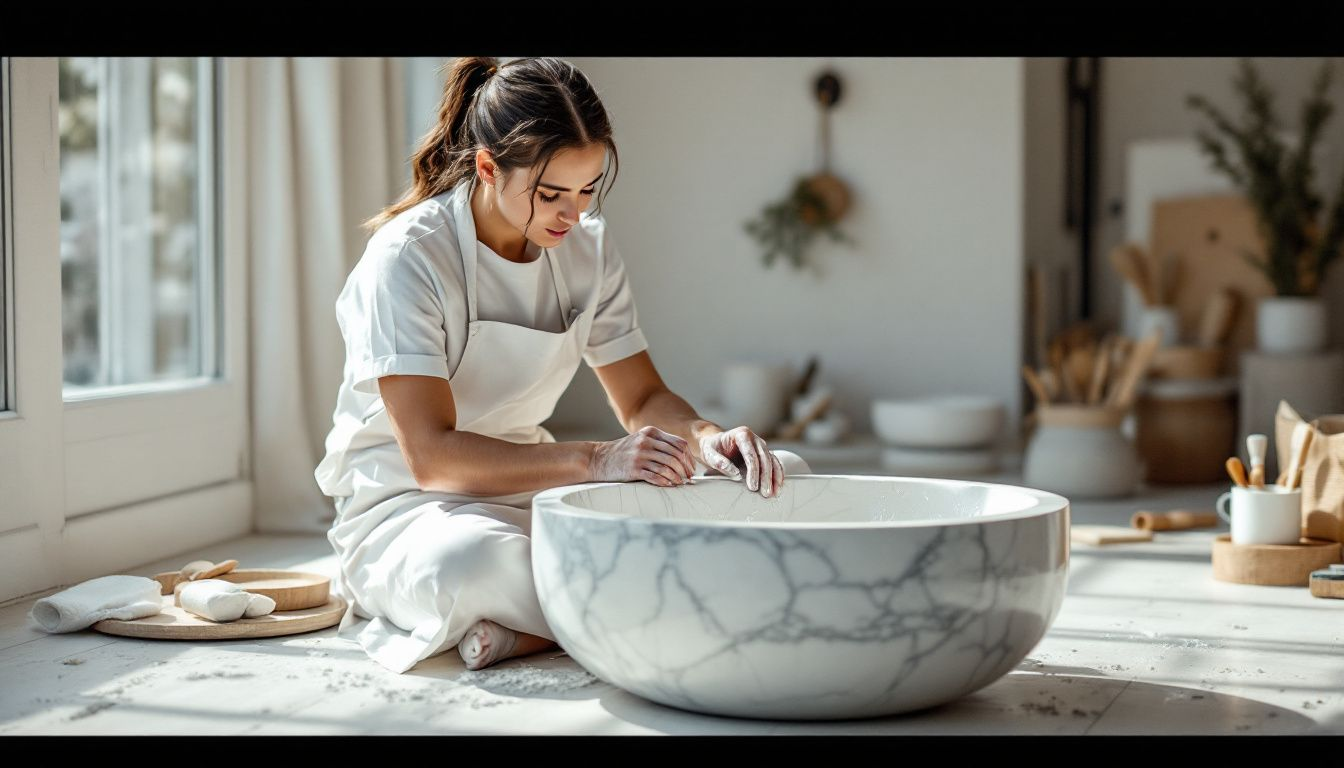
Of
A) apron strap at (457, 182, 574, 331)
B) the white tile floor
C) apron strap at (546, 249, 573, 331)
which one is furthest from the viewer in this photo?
apron strap at (546, 249, 573, 331)

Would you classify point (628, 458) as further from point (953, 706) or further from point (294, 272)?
point (294, 272)

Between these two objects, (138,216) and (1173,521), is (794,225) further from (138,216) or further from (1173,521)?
(138,216)

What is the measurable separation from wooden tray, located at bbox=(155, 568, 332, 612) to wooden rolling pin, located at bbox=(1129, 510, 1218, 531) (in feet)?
6.56

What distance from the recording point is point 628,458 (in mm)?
2064

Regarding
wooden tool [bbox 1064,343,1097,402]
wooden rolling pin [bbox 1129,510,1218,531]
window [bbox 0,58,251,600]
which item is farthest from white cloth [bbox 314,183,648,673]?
wooden tool [bbox 1064,343,1097,402]

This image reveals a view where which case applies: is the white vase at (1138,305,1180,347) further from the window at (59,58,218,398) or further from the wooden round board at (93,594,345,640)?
the wooden round board at (93,594,345,640)

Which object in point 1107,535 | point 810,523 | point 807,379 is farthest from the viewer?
point 807,379

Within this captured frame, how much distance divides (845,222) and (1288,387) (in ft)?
5.33

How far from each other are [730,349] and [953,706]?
3605 millimetres

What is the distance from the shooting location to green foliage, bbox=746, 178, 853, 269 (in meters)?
→ 5.17

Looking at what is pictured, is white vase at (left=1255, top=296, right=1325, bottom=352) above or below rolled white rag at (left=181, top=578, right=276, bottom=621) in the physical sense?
above

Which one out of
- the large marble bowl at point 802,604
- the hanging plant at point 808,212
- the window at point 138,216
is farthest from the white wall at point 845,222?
the large marble bowl at point 802,604

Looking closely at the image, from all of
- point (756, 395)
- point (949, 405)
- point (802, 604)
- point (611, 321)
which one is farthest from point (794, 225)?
point (802, 604)

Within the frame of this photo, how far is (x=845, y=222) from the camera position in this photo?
527cm
